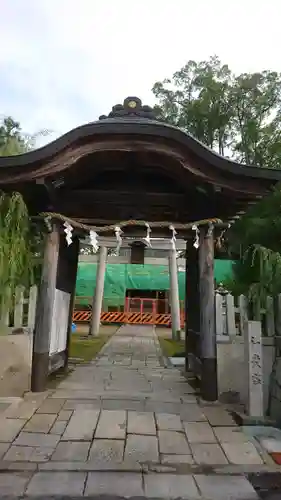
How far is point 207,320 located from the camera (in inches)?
227

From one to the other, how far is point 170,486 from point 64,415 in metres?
2.07

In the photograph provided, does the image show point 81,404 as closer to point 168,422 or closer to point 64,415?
point 64,415

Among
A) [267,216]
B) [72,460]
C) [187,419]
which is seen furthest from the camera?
[267,216]

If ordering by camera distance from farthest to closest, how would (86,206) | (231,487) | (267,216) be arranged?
(267,216) → (86,206) → (231,487)

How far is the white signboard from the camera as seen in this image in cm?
620

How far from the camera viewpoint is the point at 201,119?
810 inches

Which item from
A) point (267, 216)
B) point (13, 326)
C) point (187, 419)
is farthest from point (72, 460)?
point (267, 216)

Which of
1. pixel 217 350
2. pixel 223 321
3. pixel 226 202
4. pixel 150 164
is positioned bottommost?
pixel 217 350

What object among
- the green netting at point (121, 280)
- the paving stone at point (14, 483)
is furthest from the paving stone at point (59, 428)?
the green netting at point (121, 280)

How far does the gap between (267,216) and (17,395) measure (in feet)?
23.5

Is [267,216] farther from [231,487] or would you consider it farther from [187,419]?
[231,487]

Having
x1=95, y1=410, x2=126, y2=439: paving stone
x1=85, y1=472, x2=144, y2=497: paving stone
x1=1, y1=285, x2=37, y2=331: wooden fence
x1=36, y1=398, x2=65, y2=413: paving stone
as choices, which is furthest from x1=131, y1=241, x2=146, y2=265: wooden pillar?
x1=85, y1=472, x2=144, y2=497: paving stone

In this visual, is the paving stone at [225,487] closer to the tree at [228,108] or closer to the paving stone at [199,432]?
the paving stone at [199,432]

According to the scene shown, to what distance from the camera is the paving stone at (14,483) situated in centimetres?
281
